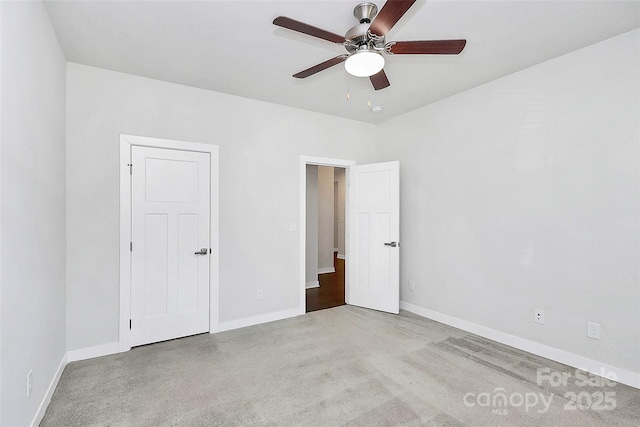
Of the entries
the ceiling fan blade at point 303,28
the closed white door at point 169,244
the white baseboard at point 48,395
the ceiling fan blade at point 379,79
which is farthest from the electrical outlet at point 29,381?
the ceiling fan blade at point 379,79

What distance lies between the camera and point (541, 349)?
281 centimetres

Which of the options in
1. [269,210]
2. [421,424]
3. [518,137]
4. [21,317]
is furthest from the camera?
[269,210]

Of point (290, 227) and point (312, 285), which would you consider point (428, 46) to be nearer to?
point (290, 227)

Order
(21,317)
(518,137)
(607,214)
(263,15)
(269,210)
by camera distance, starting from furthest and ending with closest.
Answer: (269,210) → (518,137) → (607,214) → (263,15) → (21,317)

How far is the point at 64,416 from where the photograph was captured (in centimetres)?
199

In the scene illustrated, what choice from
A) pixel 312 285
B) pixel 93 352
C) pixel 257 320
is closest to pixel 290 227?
pixel 257 320

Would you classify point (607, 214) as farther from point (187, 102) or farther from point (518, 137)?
point (187, 102)

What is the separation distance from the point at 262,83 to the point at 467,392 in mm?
3381

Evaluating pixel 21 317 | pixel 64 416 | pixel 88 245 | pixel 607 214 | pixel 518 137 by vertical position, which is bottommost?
pixel 64 416

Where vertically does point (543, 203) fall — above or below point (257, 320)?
above

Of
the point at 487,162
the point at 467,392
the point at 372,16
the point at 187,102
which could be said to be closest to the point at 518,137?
the point at 487,162

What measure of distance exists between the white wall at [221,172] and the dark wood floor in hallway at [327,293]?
59cm

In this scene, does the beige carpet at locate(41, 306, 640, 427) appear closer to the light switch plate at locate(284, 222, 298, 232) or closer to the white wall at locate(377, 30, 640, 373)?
the white wall at locate(377, 30, 640, 373)

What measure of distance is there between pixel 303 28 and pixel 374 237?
294 cm
